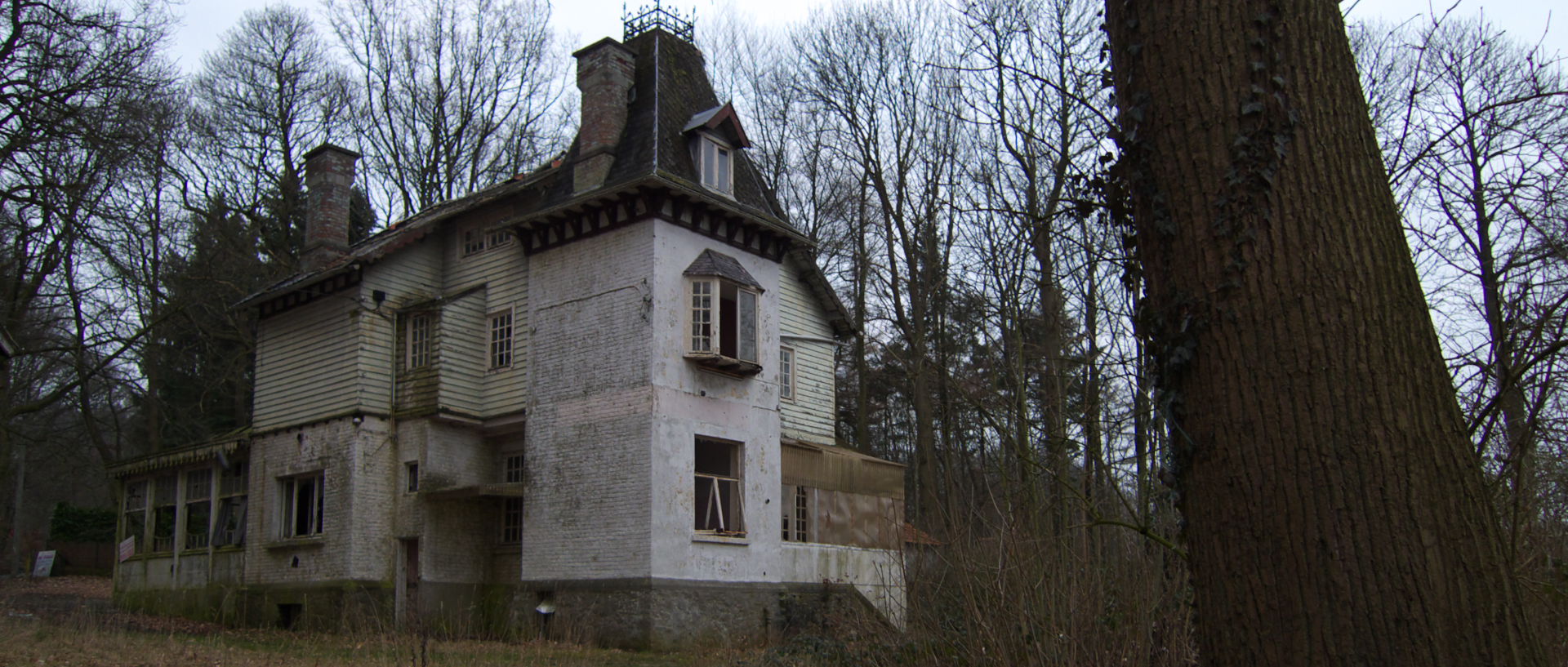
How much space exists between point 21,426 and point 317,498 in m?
16.3

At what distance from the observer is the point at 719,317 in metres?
21.3

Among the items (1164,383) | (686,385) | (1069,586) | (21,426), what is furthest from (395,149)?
(1164,383)

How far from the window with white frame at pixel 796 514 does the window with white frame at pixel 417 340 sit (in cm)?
791

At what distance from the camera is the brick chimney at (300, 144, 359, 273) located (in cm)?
2625

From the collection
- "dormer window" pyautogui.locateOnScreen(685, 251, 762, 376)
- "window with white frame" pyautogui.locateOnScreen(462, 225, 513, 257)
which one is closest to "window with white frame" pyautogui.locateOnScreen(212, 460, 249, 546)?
"window with white frame" pyautogui.locateOnScreen(462, 225, 513, 257)

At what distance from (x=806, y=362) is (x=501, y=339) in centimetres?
719

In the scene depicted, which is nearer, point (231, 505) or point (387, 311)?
point (387, 311)

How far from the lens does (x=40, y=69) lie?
18.4 meters

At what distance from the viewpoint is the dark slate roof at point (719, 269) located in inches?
833

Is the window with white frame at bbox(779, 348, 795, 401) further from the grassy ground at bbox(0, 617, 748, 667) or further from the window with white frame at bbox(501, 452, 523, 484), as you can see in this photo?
the grassy ground at bbox(0, 617, 748, 667)

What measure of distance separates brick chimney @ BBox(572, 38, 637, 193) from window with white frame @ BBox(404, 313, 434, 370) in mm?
4438

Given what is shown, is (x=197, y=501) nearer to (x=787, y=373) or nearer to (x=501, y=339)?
(x=501, y=339)

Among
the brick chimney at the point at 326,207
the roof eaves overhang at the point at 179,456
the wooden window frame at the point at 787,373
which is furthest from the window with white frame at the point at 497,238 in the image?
the roof eaves overhang at the point at 179,456

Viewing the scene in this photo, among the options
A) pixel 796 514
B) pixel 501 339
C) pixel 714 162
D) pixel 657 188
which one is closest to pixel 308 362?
pixel 501 339
